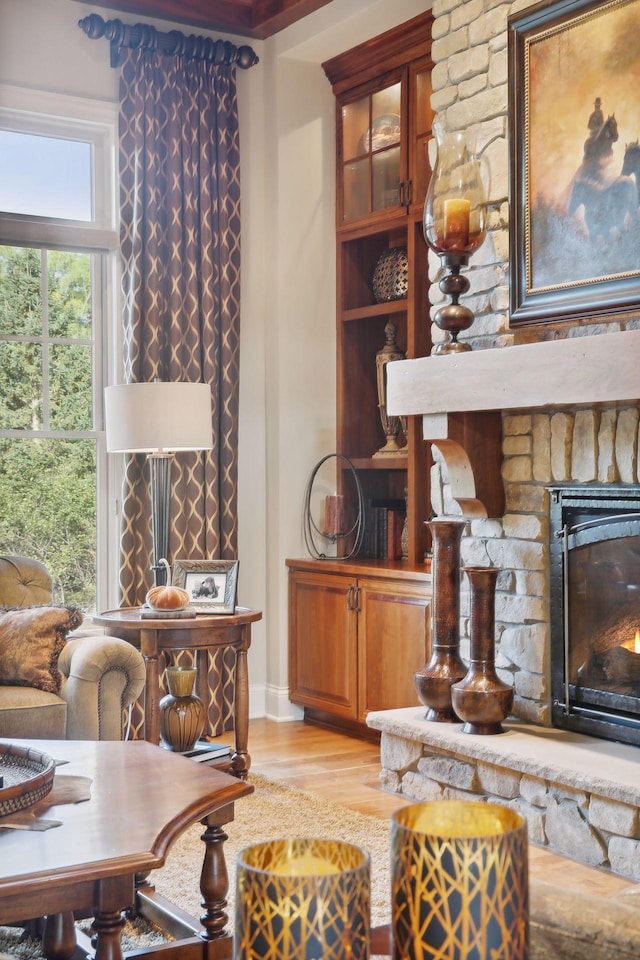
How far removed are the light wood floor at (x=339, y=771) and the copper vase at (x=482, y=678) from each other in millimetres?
411

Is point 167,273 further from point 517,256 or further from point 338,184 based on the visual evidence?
point 517,256

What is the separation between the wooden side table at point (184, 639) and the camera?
12.2ft

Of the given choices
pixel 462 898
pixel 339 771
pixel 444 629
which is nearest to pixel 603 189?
pixel 444 629

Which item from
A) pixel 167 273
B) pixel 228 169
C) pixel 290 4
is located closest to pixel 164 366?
pixel 167 273

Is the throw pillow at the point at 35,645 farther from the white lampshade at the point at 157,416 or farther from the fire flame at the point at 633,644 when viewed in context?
the fire flame at the point at 633,644

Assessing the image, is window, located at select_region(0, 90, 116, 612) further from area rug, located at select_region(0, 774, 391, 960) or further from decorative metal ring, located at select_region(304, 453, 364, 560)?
area rug, located at select_region(0, 774, 391, 960)

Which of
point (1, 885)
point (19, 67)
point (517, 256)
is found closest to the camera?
point (1, 885)

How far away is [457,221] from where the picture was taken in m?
3.62

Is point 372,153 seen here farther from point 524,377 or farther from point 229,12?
point 524,377

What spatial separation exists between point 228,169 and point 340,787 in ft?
9.43

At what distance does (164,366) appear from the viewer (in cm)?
494

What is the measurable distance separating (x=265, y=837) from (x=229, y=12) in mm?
3712

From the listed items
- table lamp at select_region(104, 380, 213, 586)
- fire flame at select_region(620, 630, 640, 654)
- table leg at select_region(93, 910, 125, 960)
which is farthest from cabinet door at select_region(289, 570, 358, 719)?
table leg at select_region(93, 910, 125, 960)

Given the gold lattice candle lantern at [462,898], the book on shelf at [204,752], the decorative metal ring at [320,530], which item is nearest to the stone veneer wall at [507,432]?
the book on shelf at [204,752]
